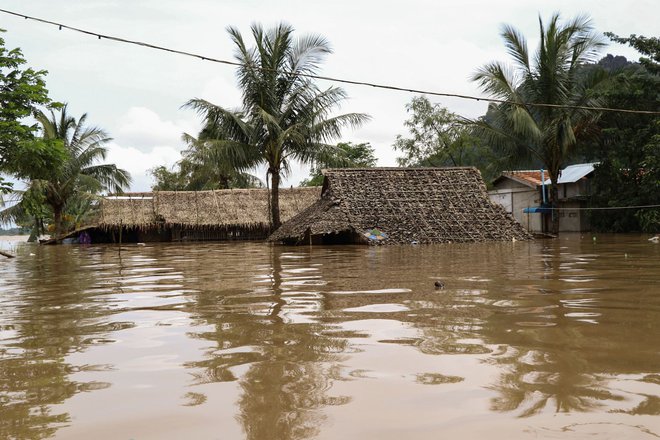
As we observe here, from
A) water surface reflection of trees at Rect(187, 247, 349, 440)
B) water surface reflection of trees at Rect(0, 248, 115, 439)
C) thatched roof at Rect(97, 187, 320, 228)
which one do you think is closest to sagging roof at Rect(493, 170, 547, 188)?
thatched roof at Rect(97, 187, 320, 228)

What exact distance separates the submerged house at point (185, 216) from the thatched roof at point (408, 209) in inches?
278

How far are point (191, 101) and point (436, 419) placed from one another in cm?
1899

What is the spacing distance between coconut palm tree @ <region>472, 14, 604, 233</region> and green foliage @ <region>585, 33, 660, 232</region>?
104 centimetres

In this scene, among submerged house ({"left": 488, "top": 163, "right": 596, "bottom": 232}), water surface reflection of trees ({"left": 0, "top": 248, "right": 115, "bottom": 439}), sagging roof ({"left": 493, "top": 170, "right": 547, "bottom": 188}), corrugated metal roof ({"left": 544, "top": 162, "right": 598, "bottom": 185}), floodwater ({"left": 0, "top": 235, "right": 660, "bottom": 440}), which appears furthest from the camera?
sagging roof ({"left": 493, "top": 170, "right": 547, "bottom": 188})

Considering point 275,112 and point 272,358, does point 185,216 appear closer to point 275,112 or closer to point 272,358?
point 275,112

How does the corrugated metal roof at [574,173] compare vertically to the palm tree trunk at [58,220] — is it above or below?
above

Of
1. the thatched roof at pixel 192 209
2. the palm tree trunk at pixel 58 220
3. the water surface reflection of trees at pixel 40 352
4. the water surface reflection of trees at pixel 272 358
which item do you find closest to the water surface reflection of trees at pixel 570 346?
the water surface reflection of trees at pixel 272 358

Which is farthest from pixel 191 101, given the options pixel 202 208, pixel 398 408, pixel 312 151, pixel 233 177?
pixel 398 408

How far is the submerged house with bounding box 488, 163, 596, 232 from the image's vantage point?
26.2 meters

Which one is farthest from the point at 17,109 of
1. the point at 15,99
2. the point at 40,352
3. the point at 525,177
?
the point at 525,177

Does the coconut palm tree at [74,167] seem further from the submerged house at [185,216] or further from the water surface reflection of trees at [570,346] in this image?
the water surface reflection of trees at [570,346]

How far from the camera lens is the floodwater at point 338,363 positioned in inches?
84.5

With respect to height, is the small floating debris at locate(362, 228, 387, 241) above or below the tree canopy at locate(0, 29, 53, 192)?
below

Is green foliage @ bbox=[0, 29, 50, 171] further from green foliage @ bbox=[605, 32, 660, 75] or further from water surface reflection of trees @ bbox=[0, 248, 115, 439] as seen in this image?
green foliage @ bbox=[605, 32, 660, 75]
